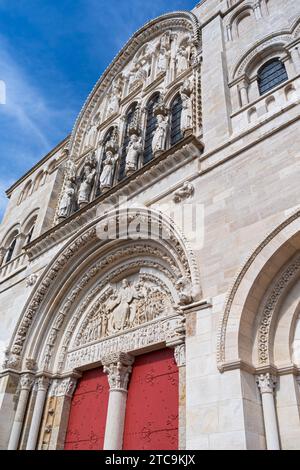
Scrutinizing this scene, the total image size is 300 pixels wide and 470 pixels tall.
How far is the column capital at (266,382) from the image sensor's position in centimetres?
497

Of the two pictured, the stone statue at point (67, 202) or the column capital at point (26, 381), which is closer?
the column capital at point (26, 381)

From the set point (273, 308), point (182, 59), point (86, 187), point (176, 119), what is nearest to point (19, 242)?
point (86, 187)

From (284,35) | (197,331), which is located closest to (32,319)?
(197,331)

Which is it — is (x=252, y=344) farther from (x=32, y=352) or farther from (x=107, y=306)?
(x=32, y=352)

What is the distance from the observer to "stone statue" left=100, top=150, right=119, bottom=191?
10.9 meters

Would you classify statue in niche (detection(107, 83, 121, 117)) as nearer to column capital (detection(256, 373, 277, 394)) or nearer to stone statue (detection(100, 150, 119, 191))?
stone statue (detection(100, 150, 119, 191))

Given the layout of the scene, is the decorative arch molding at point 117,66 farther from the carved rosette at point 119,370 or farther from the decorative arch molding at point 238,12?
the carved rosette at point 119,370

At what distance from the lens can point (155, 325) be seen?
7.64 m

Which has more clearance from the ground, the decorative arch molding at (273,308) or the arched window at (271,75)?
the arched window at (271,75)

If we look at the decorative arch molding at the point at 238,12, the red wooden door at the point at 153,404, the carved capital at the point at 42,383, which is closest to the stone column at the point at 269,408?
the red wooden door at the point at 153,404

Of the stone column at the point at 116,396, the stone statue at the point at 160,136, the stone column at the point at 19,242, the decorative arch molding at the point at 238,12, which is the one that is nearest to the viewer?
the stone column at the point at 116,396

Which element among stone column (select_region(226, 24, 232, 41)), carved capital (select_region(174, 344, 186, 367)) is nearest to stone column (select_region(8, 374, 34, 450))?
carved capital (select_region(174, 344, 186, 367))

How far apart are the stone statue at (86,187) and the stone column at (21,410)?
4970mm

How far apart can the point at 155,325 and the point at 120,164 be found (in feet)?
18.3
